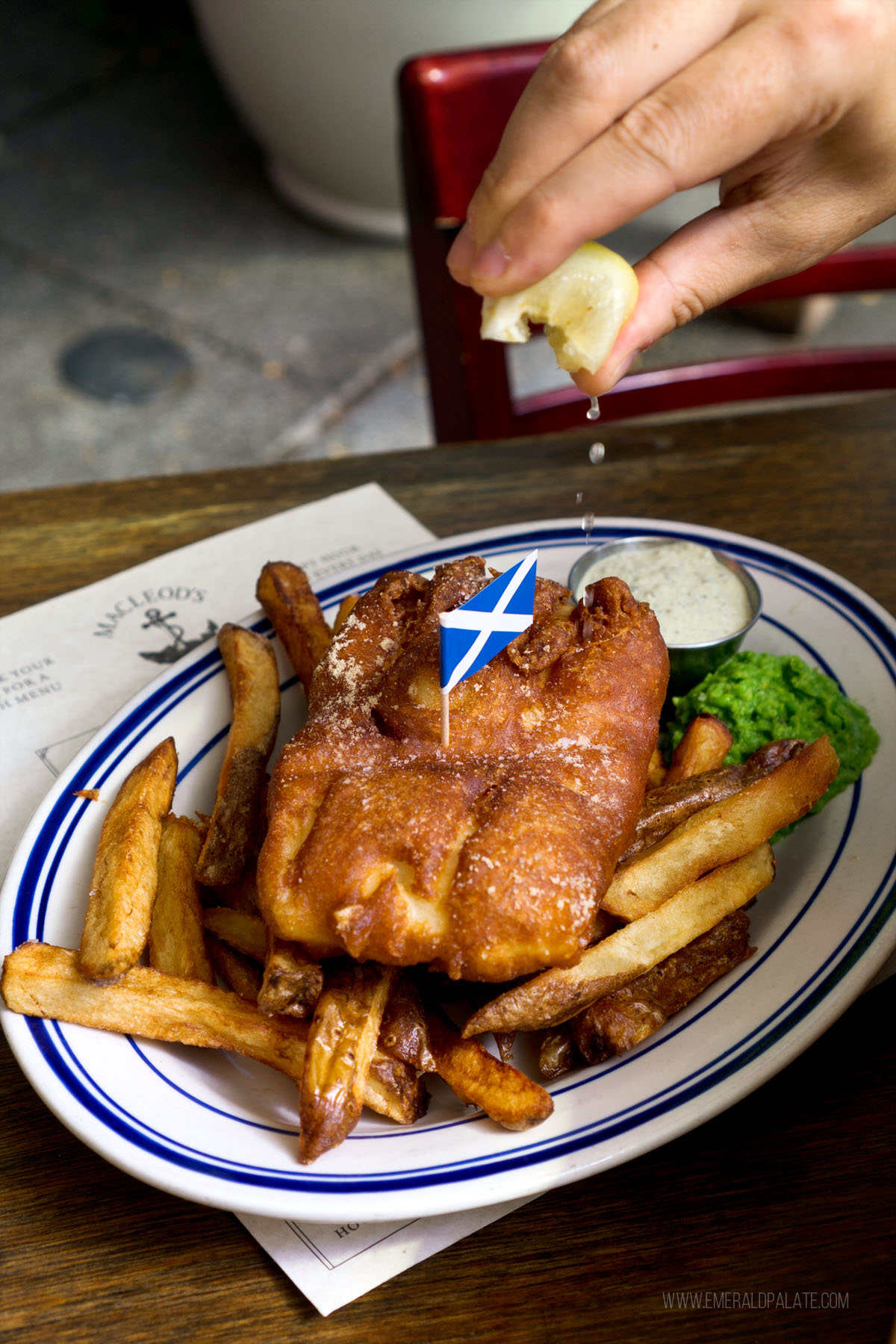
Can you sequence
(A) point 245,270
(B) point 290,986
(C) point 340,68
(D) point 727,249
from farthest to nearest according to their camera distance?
1. (A) point 245,270
2. (C) point 340,68
3. (D) point 727,249
4. (B) point 290,986

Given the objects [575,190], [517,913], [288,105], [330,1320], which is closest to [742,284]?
[575,190]

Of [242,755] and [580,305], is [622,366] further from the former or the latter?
[242,755]

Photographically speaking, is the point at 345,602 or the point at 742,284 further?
the point at 345,602

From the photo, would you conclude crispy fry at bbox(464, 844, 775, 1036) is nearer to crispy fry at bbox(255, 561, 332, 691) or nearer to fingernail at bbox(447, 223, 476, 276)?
crispy fry at bbox(255, 561, 332, 691)

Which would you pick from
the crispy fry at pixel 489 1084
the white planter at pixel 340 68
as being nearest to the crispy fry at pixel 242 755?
the crispy fry at pixel 489 1084

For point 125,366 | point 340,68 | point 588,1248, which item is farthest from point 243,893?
point 340,68

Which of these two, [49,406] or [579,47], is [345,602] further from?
[49,406]

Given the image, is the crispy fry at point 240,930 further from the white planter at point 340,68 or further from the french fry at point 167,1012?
the white planter at point 340,68
